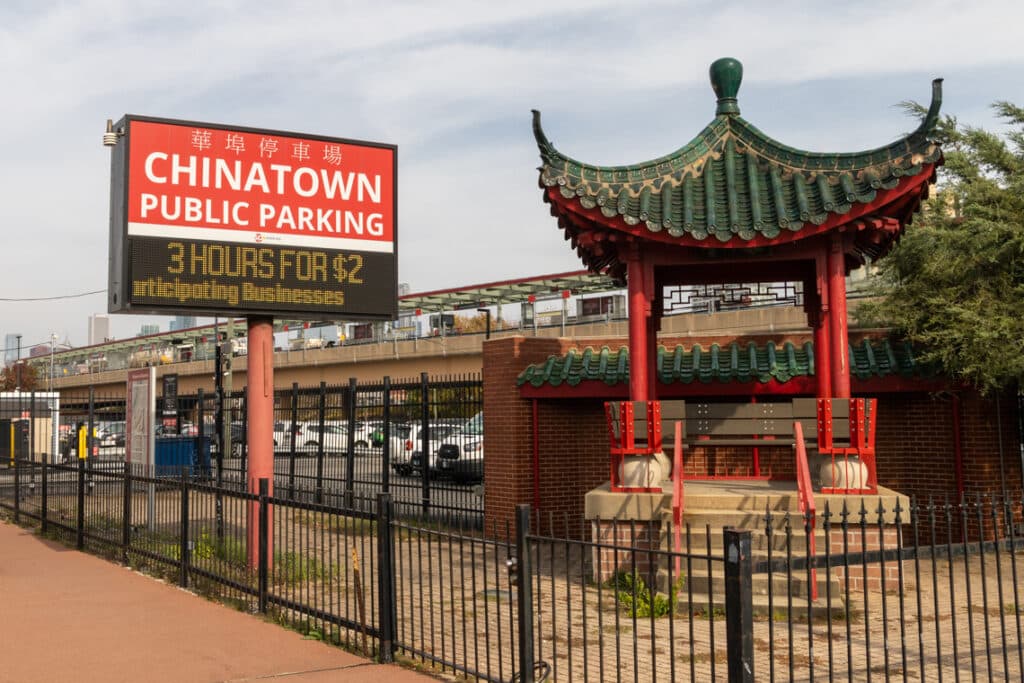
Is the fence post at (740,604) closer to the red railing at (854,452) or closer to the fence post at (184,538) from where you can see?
the red railing at (854,452)

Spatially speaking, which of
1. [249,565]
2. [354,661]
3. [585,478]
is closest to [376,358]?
[585,478]

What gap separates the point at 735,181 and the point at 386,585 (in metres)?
6.93

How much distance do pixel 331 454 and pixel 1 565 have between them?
27.1ft

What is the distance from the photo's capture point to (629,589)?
1041cm

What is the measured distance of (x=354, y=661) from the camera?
25.9ft

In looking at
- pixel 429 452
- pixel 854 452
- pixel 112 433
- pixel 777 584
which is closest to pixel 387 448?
pixel 429 452

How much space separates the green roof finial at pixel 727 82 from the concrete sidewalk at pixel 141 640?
8.48m

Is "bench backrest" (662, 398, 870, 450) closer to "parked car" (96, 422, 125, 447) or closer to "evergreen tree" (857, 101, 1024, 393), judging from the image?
"evergreen tree" (857, 101, 1024, 393)

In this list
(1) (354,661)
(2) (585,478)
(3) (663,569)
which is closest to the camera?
(1) (354,661)

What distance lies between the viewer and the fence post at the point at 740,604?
16.5 ft

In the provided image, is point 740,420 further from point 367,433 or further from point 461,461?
point 367,433

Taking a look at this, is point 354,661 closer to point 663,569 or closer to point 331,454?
point 663,569

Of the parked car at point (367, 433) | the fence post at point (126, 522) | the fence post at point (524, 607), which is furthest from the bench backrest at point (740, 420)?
the parked car at point (367, 433)

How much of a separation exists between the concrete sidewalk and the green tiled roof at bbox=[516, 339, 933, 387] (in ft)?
20.8
